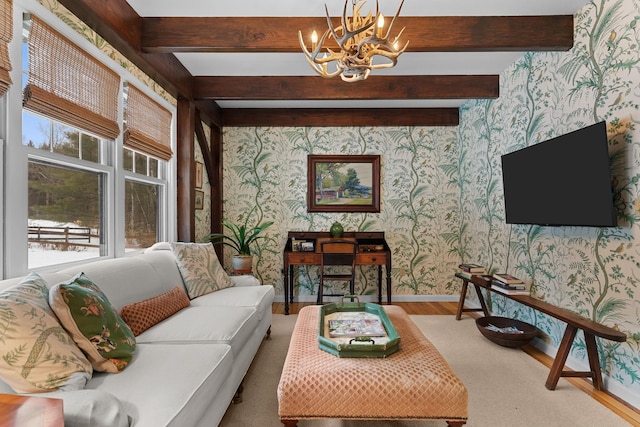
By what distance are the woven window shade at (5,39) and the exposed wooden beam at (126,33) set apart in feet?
1.42

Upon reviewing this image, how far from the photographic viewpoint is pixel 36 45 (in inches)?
69.6

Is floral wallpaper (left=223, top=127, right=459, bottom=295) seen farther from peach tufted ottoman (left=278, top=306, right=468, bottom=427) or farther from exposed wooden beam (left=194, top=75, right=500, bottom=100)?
peach tufted ottoman (left=278, top=306, right=468, bottom=427)

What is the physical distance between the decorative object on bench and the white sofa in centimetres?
188

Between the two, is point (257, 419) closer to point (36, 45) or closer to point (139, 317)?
point (139, 317)

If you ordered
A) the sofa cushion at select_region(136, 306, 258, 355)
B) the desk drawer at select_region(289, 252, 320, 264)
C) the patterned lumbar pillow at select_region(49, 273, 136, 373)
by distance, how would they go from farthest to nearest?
the desk drawer at select_region(289, 252, 320, 264)
the sofa cushion at select_region(136, 306, 258, 355)
the patterned lumbar pillow at select_region(49, 273, 136, 373)

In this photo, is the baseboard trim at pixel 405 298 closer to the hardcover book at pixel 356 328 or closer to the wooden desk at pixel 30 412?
the hardcover book at pixel 356 328

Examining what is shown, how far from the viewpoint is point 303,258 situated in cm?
393

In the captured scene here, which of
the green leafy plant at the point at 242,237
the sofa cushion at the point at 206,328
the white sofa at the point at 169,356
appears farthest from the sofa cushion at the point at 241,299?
the green leafy plant at the point at 242,237

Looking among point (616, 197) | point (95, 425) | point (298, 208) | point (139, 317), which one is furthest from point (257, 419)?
point (298, 208)

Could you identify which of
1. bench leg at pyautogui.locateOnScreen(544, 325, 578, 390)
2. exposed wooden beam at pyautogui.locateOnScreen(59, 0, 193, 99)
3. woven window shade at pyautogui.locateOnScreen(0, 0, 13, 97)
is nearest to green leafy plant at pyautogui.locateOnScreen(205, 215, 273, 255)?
exposed wooden beam at pyautogui.locateOnScreen(59, 0, 193, 99)

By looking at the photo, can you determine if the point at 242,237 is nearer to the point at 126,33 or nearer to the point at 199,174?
the point at 199,174

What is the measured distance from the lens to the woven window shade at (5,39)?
1503 millimetres

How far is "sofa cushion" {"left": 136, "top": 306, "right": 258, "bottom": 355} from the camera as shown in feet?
5.74

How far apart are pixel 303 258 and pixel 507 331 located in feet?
7.08
